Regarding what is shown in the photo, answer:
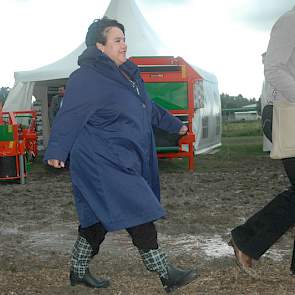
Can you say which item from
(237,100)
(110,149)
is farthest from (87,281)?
(237,100)

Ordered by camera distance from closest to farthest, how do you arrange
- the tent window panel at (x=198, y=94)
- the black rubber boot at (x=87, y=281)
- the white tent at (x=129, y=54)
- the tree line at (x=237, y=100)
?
1. the black rubber boot at (x=87, y=281)
2. the tent window panel at (x=198, y=94)
3. the white tent at (x=129, y=54)
4. the tree line at (x=237, y=100)

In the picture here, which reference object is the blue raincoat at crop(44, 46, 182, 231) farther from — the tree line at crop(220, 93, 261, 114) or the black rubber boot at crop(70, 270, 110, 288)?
the tree line at crop(220, 93, 261, 114)

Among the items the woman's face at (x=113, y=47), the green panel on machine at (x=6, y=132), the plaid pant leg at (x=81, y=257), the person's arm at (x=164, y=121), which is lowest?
the plaid pant leg at (x=81, y=257)

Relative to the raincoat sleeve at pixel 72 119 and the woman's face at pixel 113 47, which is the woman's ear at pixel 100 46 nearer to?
the woman's face at pixel 113 47

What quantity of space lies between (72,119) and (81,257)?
835 millimetres

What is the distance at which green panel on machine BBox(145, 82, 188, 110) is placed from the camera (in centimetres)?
1073

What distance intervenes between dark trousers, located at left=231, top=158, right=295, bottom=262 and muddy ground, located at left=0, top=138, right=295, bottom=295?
0.21 metres

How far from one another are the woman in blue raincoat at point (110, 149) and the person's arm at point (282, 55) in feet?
2.42

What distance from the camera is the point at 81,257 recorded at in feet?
10.7

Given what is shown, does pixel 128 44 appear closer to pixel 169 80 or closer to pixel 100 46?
pixel 169 80

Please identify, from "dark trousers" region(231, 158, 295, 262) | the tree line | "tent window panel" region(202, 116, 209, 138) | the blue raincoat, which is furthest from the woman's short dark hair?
the tree line

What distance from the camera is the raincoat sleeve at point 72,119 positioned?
2949 millimetres

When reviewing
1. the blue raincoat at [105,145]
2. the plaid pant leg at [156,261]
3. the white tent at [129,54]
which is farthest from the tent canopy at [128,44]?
the plaid pant leg at [156,261]

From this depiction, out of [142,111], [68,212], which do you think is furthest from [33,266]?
[68,212]
